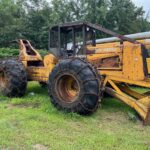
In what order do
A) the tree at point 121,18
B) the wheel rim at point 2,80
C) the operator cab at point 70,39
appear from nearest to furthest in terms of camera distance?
the operator cab at point 70,39 → the wheel rim at point 2,80 → the tree at point 121,18

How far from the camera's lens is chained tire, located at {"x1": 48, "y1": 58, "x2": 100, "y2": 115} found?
7.26 m

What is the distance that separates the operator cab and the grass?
4.95 ft

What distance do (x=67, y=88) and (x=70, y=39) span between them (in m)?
1.53

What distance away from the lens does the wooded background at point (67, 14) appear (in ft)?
98.9

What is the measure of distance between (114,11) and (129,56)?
1031 inches

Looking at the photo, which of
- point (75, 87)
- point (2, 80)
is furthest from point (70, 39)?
point (2, 80)

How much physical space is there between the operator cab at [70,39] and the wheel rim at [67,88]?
93 centimetres

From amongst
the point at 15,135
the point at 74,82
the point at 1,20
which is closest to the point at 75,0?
the point at 1,20

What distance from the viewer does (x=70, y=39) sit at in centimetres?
902

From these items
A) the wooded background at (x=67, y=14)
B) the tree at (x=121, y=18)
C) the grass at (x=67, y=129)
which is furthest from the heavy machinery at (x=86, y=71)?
the tree at (x=121, y=18)

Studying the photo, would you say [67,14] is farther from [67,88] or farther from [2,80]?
[67,88]

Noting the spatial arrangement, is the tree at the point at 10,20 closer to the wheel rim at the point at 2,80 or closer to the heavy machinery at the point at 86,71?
the wheel rim at the point at 2,80

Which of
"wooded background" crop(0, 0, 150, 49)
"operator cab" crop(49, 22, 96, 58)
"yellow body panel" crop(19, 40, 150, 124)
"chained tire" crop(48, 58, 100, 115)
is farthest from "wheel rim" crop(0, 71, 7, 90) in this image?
"wooded background" crop(0, 0, 150, 49)

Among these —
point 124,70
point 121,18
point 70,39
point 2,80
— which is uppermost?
point 121,18
